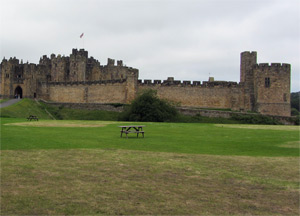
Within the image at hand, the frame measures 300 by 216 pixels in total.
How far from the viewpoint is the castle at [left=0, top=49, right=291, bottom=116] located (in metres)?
54.2

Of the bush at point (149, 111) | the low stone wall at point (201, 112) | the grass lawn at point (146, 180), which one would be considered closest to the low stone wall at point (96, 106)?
the low stone wall at point (201, 112)

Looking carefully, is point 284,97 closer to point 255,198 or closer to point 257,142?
point 257,142

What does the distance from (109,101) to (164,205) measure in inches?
2126

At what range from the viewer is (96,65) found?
78.9m

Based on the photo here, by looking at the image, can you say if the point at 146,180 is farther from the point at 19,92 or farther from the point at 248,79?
the point at 19,92

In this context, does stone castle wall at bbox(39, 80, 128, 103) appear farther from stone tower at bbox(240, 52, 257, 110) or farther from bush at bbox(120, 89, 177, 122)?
stone tower at bbox(240, 52, 257, 110)

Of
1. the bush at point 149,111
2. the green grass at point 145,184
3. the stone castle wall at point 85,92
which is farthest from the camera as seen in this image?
the stone castle wall at point 85,92

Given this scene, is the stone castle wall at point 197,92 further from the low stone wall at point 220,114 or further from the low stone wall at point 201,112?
the low stone wall at point 220,114

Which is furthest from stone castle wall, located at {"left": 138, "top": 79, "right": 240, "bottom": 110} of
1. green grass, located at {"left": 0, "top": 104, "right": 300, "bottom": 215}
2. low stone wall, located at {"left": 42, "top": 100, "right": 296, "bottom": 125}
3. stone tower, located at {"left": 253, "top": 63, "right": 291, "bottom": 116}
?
green grass, located at {"left": 0, "top": 104, "right": 300, "bottom": 215}

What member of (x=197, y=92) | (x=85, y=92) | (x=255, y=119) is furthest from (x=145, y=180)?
(x=85, y=92)

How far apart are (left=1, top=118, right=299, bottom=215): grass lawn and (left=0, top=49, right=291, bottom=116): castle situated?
129ft

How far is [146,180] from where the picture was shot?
35.0ft

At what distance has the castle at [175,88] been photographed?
54188mm

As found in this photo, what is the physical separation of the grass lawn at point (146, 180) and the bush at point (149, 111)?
28.1m
